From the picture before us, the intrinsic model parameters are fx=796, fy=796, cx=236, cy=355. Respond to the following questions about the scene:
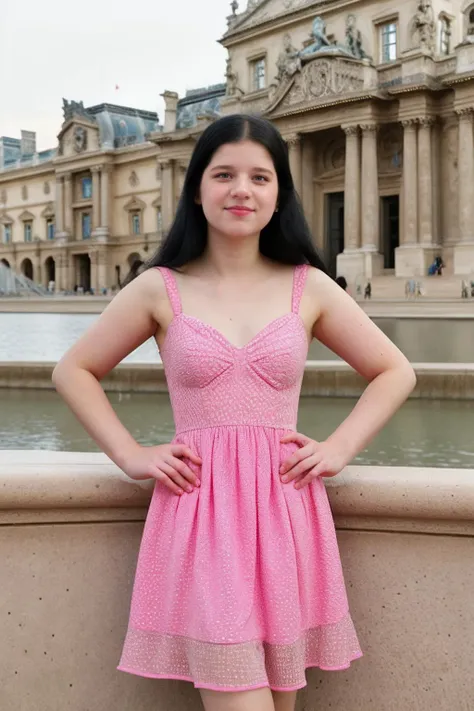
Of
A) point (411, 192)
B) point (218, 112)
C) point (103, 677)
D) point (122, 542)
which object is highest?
point (218, 112)

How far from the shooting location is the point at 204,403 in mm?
1855

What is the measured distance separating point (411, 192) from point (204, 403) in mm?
32099

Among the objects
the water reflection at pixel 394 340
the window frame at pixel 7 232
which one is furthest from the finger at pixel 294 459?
the window frame at pixel 7 232

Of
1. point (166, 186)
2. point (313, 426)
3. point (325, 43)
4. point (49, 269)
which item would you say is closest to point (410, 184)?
point (325, 43)

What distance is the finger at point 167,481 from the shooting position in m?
1.79

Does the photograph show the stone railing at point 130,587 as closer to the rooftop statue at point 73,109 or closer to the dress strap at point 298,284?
the dress strap at point 298,284

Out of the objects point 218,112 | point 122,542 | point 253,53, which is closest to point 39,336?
point 122,542

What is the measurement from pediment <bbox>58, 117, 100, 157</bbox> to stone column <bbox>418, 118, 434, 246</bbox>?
27129 mm

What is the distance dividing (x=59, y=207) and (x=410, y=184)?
29.9 metres

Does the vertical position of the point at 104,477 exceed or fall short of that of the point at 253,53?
it falls short

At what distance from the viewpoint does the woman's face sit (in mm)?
1961

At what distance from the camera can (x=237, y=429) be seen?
1845 mm

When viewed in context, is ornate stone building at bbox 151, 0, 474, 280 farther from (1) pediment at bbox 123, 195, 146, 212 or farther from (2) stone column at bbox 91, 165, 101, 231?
(2) stone column at bbox 91, 165, 101, 231

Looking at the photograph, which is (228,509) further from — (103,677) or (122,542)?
(103,677)
